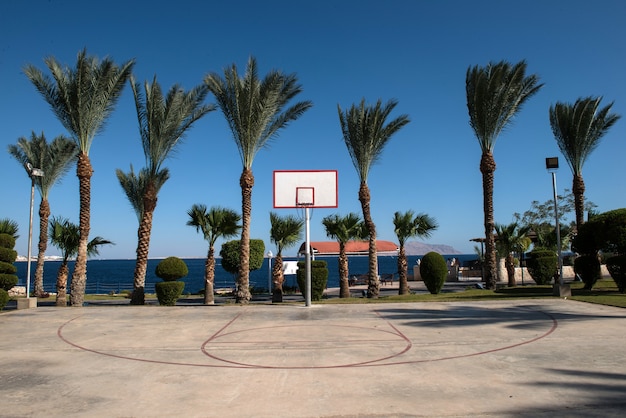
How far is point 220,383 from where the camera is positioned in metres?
6.49

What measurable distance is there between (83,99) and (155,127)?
→ 2.92m

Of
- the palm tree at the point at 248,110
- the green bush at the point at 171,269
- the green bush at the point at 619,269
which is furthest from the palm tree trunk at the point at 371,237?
the green bush at the point at 619,269

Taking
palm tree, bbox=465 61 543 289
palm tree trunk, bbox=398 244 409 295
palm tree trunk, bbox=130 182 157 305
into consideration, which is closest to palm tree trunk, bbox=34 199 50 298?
palm tree trunk, bbox=130 182 157 305

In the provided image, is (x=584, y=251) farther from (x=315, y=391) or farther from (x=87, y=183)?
(x=87, y=183)

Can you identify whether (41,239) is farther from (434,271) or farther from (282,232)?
(434,271)

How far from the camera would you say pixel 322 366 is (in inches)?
289

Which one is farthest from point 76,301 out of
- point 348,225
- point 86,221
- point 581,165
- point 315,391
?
point 581,165

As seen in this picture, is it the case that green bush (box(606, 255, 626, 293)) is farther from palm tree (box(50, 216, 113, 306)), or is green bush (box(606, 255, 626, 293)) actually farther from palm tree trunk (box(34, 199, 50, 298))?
palm tree trunk (box(34, 199, 50, 298))

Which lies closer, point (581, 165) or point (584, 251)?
point (584, 251)

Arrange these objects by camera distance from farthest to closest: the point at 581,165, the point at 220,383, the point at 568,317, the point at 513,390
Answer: the point at 581,165
the point at 568,317
the point at 220,383
the point at 513,390

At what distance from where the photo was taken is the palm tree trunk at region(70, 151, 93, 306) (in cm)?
1870

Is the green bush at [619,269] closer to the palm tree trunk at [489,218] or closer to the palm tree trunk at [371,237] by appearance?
the palm tree trunk at [489,218]

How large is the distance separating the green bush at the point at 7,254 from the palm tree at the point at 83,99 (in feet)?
9.12

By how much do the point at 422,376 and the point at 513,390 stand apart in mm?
1244
